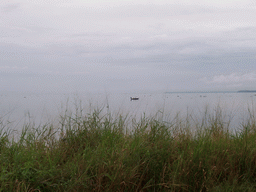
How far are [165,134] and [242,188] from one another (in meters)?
1.42

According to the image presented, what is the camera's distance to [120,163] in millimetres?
2867

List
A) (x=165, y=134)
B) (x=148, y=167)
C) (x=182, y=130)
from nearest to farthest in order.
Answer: (x=148, y=167)
(x=165, y=134)
(x=182, y=130)

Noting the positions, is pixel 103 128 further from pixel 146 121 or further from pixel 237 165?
pixel 237 165

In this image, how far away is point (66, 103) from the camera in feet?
17.1

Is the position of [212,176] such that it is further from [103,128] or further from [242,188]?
[103,128]

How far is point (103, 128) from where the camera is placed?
4.16 m

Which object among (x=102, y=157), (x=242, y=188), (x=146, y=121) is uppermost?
(x=146, y=121)

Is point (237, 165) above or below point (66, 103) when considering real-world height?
below

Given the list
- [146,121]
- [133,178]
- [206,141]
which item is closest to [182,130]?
[146,121]

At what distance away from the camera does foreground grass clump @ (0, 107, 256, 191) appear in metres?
2.78

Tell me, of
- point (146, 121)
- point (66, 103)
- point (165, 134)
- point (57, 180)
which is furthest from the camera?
point (66, 103)

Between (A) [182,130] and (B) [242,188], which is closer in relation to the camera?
(B) [242,188]

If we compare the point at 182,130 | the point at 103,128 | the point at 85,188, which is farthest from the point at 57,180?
the point at 182,130

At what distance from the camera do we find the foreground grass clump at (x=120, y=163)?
9.12 feet
